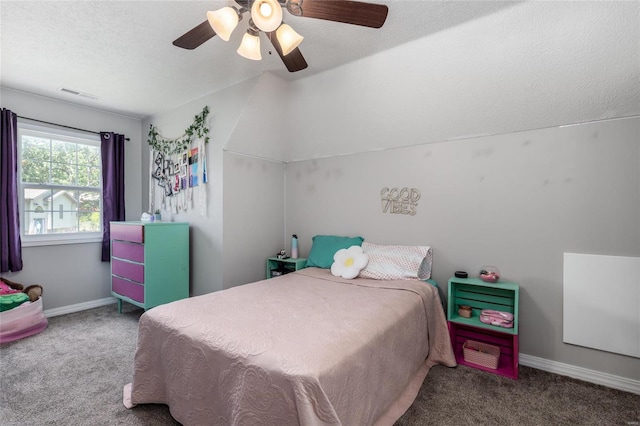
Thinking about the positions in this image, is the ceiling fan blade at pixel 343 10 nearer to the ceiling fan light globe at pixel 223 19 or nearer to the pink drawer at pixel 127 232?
the ceiling fan light globe at pixel 223 19

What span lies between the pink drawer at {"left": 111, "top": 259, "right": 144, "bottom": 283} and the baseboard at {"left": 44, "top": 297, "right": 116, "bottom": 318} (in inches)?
24.1

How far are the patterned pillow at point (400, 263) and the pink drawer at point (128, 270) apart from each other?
89.0 inches

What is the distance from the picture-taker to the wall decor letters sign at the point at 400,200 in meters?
2.83

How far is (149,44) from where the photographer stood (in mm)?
2250

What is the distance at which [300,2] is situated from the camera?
1.44m

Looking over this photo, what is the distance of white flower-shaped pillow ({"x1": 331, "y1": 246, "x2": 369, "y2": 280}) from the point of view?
2.71m

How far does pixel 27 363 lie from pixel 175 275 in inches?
49.6

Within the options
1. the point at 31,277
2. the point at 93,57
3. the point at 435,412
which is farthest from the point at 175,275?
the point at 435,412

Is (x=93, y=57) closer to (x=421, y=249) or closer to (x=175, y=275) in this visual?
(x=175, y=275)

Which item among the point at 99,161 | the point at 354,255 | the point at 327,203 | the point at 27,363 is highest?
the point at 99,161

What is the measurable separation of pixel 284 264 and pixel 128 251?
1.70m

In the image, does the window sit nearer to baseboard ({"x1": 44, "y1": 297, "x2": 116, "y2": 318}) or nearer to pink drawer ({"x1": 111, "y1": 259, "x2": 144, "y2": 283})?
pink drawer ({"x1": 111, "y1": 259, "x2": 144, "y2": 283})

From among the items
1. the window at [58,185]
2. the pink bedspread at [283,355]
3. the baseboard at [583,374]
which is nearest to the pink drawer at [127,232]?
the window at [58,185]

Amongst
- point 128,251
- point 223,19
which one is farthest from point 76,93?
point 223,19
